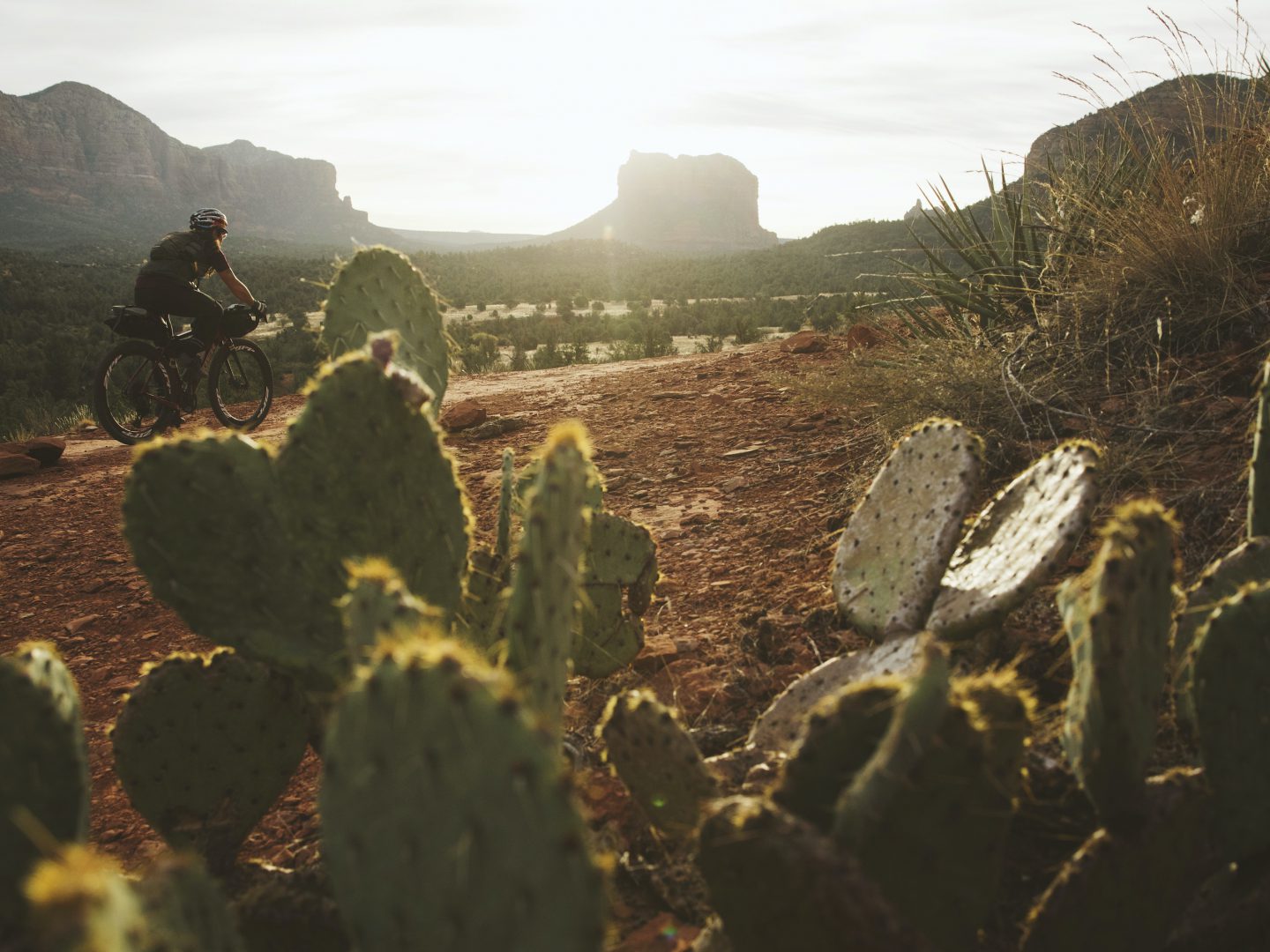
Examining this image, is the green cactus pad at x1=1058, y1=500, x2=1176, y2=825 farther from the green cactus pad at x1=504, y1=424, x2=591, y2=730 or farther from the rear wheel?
the rear wheel

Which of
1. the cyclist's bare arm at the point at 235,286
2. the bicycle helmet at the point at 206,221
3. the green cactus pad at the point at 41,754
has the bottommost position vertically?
the green cactus pad at the point at 41,754

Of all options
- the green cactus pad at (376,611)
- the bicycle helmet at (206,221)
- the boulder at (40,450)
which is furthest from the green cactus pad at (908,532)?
the bicycle helmet at (206,221)

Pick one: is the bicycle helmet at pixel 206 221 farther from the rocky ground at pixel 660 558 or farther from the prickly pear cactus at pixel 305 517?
the prickly pear cactus at pixel 305 517

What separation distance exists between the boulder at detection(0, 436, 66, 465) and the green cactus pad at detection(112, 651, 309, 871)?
594 cm

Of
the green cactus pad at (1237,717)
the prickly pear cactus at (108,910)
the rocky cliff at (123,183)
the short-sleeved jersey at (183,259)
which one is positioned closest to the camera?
the prickly pear cactus at (108,910)

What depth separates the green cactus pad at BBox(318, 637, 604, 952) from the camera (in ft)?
2.85

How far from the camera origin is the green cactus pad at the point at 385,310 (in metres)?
2.47

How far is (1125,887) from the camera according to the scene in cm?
137

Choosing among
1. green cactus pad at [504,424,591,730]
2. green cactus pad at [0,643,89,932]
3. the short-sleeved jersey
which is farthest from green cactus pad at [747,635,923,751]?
the short-sleeved jersey

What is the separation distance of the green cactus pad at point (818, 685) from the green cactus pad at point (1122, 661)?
0.67m

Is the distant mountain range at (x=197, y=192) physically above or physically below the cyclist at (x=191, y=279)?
above

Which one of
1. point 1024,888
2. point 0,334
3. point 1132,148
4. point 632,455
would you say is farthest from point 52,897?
point 0,334

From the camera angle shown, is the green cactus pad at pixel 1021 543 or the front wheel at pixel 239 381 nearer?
the green cactus pad at pixel 1021 543

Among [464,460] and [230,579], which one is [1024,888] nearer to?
[230,579]
